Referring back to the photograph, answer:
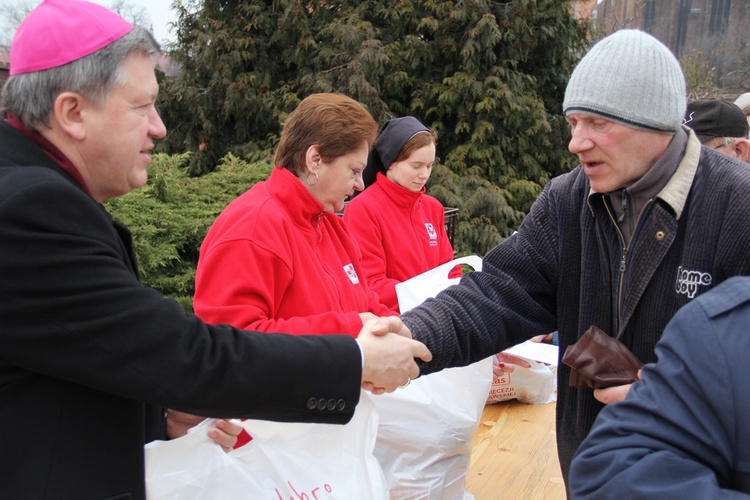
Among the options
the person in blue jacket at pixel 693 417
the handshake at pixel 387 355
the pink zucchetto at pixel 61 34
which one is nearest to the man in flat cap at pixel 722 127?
the handshake at pixel 387 355

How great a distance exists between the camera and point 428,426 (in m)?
2.68

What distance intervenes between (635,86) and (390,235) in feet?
Result: 6.41

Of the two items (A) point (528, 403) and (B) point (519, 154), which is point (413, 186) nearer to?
(A) point (528, 403)

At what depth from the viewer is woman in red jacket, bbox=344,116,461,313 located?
3.41m

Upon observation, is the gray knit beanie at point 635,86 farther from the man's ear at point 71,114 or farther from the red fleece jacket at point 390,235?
the red fleece jacket at point 390,235

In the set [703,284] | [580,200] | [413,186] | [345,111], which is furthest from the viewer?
[413,186]

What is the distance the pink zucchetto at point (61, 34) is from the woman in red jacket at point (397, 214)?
210 cm

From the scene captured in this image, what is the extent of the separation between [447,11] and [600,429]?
25.1 ft

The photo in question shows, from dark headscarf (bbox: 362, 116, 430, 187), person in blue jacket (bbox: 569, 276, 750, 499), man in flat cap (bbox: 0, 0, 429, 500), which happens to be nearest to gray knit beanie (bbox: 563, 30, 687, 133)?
person in blue jacket (bbox: 569, 276, 750, 499)

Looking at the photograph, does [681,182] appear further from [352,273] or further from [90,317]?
[90,317]

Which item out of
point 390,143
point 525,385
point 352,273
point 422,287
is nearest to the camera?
point 352,273

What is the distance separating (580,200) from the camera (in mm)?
1923

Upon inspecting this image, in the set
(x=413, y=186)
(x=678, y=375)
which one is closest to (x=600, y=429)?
(x=678, y=375)

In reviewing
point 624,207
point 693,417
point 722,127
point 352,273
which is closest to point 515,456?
point 352,273
